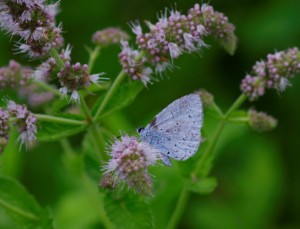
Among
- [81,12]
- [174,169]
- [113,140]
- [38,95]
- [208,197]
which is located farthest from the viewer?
[81,12]

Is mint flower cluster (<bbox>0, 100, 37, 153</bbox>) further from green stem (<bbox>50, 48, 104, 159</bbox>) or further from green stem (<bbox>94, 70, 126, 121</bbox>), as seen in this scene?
green stem (<bbox>94, 70, 126, 121</bbox>)

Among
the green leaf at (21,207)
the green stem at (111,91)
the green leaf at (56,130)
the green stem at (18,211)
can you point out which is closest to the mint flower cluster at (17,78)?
the green leaf at (56,130)

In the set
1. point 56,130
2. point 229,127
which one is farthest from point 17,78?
point 229,127

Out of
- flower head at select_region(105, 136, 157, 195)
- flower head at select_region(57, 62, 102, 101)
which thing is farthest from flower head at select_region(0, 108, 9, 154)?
flower head at select_region(105, 136, 157, 195)

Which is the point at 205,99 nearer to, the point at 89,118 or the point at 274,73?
the point at 274,73

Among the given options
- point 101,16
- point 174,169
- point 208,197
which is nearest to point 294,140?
point 208,197

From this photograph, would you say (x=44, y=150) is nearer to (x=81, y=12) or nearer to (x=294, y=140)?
(x=81, y=12)
